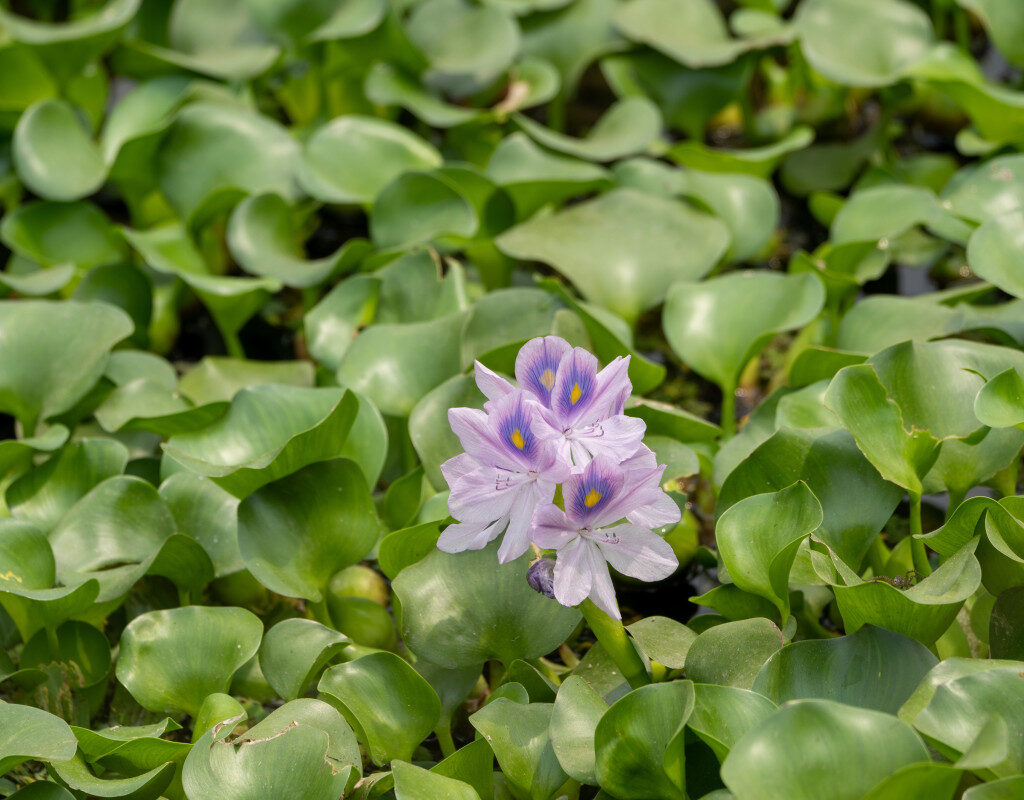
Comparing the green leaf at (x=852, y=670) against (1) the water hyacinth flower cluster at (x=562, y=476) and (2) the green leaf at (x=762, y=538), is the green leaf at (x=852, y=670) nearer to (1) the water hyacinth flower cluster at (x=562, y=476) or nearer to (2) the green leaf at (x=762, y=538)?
(2) the green leaf at (x=762, y=538)

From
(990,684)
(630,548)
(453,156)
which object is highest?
(630,548)

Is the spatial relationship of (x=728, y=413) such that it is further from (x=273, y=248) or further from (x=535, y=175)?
(x=273, y=248)

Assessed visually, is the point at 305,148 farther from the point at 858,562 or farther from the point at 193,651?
the point at 858,562

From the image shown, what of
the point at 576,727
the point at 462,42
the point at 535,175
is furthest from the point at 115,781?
the point at 462,42

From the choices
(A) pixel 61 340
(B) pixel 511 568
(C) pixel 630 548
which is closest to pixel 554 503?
(C) pixel 630 548

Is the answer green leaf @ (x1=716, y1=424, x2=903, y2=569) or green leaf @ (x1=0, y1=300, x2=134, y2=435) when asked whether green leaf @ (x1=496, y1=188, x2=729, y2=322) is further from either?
green leaf @ (x1=0, y1=300, x2=134, y2=435)

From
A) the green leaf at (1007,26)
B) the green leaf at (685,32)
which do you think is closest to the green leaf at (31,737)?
the green leaf at (685,32)
